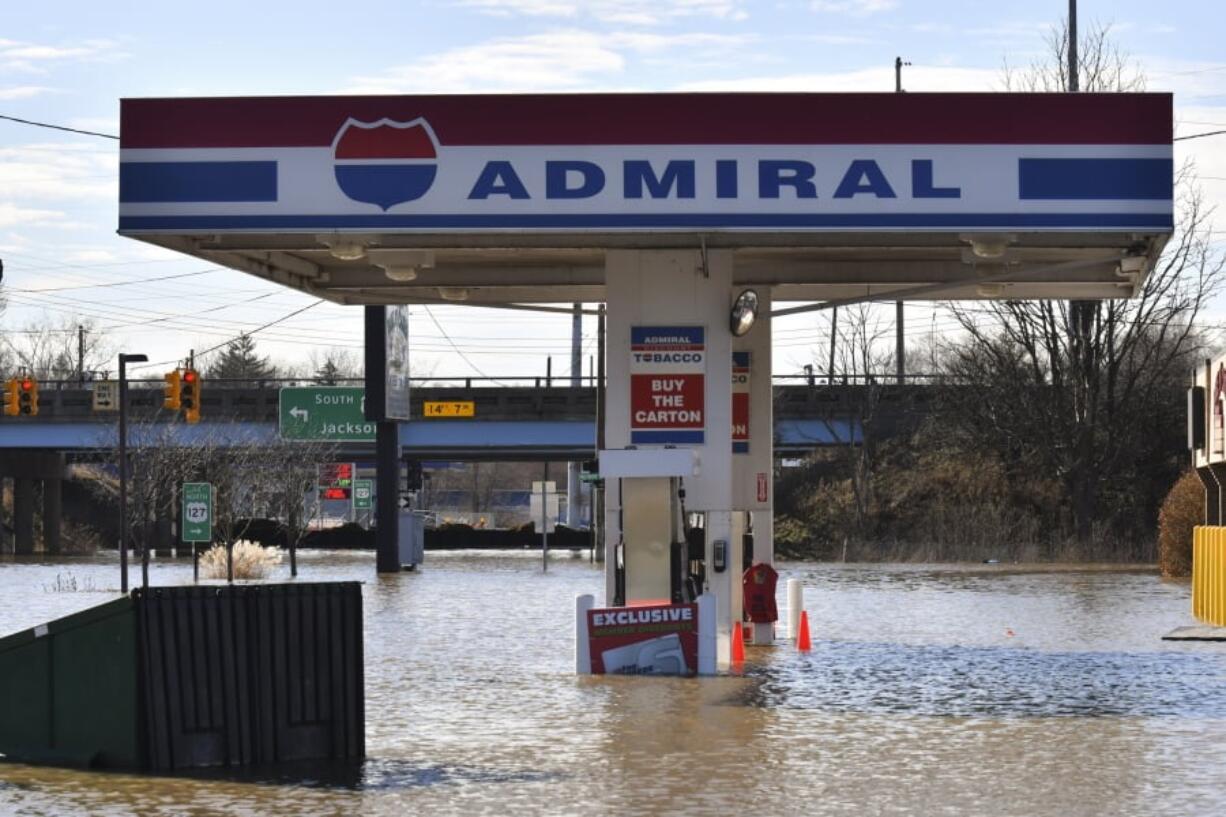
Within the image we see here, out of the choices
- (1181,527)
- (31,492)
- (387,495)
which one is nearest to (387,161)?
(387,495)

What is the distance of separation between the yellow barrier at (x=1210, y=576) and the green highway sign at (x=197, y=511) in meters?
19.6

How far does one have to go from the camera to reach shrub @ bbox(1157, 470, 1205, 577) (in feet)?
148

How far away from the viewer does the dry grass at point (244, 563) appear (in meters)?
45.4

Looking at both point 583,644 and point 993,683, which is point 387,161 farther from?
point 993,683

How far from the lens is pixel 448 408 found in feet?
248

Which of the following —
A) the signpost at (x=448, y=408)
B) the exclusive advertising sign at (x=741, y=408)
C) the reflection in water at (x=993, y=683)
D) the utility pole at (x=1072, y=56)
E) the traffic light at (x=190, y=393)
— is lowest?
the reflection in water at (x=993, y=683)

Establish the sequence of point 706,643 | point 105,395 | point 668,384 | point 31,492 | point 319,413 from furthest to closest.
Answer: point 31,492 → point 319,413 → point 105,395 → point 668,384 → point 706,643

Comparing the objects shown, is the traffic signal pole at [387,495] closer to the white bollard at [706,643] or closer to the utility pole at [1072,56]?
the utility pole at [1072,56]

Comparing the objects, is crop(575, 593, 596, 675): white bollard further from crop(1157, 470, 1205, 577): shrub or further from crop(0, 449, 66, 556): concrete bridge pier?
crop(0, 449, 66, 556): concrete bridge pier

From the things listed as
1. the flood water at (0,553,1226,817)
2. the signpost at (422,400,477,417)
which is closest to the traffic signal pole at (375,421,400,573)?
the flood water at (0,553,1226,817)

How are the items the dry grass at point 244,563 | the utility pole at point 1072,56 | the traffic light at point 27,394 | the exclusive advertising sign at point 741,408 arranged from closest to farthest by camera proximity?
the exclusive advertising sign at point 741,408
the dry grass at point 244,563
the traffic light at point 27,394
the utility pole at point 1072,56

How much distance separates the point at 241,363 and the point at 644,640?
138 m

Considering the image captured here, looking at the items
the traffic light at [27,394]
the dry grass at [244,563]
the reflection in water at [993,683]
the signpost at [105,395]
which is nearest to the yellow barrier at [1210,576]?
the reflection in water at [993,683]

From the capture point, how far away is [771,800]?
12531 mm
